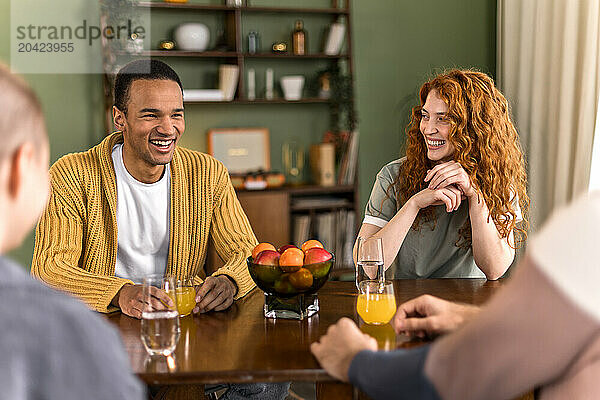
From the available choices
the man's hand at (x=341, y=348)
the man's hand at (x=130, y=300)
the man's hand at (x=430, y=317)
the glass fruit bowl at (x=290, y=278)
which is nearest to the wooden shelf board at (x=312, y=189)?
the man's hand at (x=130, y=300)

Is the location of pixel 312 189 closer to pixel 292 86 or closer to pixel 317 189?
pixel 317 189

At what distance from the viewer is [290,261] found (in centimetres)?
157

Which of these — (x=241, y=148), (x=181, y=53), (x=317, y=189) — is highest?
(x=181, y=53)

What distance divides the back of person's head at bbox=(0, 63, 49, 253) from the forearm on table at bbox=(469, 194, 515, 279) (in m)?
1.45

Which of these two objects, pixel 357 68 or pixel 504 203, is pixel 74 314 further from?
pixel 357 68

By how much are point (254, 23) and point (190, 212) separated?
7.74 feet

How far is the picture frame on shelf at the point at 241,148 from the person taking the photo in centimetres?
418

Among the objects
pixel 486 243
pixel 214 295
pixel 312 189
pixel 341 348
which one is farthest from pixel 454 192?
pixel 312 189

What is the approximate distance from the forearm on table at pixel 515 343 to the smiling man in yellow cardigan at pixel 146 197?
1127mm

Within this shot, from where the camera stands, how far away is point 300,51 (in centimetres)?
419

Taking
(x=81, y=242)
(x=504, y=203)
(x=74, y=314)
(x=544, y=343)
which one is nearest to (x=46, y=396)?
(x=74, y=314)

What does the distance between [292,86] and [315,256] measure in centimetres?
274

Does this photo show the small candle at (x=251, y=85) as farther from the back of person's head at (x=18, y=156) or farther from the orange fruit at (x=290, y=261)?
the back of person's head at (x=18, y=156)

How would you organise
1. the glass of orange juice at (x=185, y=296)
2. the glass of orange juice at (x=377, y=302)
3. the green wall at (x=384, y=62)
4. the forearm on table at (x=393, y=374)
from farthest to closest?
the green wall at (x=384, y=62) → the glass of orange juice at (x=185, y=296) → the glass of orange juice at (x=377, y=302) → the forearm on table at (x=393, y=374)
